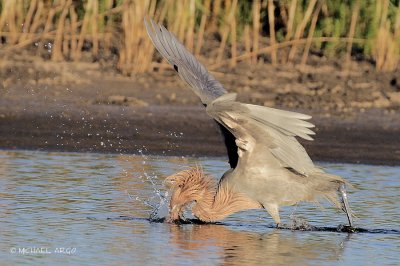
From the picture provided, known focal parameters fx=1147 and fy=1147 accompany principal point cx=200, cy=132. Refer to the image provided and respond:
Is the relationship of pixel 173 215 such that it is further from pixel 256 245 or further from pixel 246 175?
pixel 256 245

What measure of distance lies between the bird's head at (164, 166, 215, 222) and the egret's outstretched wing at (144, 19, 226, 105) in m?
0.63

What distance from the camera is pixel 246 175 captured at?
7.50 meters

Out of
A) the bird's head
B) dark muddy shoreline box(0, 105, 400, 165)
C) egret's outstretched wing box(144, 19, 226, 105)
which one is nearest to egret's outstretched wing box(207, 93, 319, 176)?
egret's outstretched wing box(144, 19, 226, 105)

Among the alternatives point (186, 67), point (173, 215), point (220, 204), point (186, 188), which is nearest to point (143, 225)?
point (173, 215)

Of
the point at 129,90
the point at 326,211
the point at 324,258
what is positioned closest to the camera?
the point at 324,258

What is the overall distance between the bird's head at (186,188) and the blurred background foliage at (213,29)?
16.7ft

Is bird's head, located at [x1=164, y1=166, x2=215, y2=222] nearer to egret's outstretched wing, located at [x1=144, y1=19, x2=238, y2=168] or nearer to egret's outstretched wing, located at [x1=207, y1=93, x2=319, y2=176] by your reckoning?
egret's outstretched wing, located at [x1=144, y1=19, x2=238, y2=168]

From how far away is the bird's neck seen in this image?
7590 mm

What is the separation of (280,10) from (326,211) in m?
6.10

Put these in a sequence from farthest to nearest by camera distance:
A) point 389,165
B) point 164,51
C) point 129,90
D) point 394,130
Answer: point 129,90 → point 394,130 → point 389,165 → point 164,51

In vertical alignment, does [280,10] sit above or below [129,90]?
above

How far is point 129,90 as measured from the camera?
1248 centimetres

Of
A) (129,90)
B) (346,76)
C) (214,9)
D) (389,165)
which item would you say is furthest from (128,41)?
(389,165)

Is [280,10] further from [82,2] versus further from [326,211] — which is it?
[326,211]
